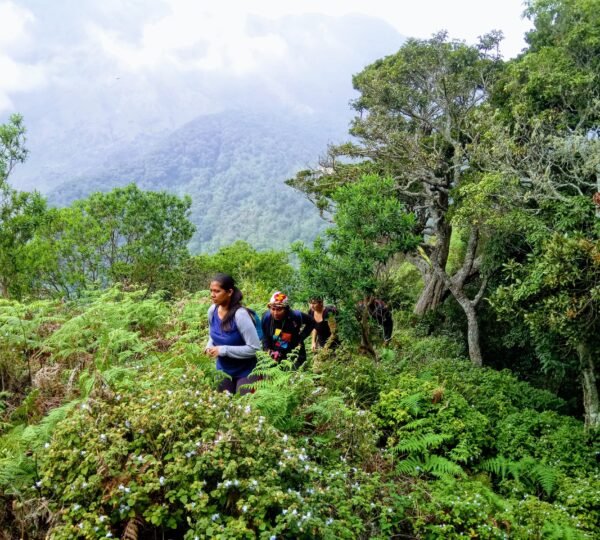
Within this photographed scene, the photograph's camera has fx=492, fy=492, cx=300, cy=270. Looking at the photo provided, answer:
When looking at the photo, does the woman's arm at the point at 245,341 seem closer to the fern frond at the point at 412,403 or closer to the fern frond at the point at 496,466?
the fern frond at the point at 412,403

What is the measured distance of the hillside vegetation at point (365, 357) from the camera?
297 centimetres

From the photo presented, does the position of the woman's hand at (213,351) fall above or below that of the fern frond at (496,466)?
above

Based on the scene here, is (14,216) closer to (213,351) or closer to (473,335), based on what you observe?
(213,351)

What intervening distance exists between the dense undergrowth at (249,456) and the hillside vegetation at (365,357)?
0.07ft

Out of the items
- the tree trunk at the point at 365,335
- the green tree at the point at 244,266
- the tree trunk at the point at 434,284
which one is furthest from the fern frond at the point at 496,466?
the green tree at the point at 244,266

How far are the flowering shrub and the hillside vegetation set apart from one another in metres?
0.02

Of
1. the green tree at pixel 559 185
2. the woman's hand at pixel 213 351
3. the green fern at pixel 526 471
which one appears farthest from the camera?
the green tree at pixel 559 185

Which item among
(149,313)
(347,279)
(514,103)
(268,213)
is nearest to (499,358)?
(514,103)

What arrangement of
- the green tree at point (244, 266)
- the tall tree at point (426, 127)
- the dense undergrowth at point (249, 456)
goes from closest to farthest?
the dense undergrowth at point (249, 456) → the tall tree at point (426, 127) → the green tree at point (244, 266)

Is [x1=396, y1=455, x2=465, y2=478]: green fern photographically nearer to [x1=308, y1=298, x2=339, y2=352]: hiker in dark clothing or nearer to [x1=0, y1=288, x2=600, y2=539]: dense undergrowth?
[x1=0, y1=288, x2=600, y2=539]: dense undergrowth

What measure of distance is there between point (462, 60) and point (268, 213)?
12788cm

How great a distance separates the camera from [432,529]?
3775 mm

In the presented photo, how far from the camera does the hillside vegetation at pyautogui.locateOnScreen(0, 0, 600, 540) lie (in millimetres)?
2973

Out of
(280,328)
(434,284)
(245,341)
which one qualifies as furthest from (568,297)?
(434,284)
